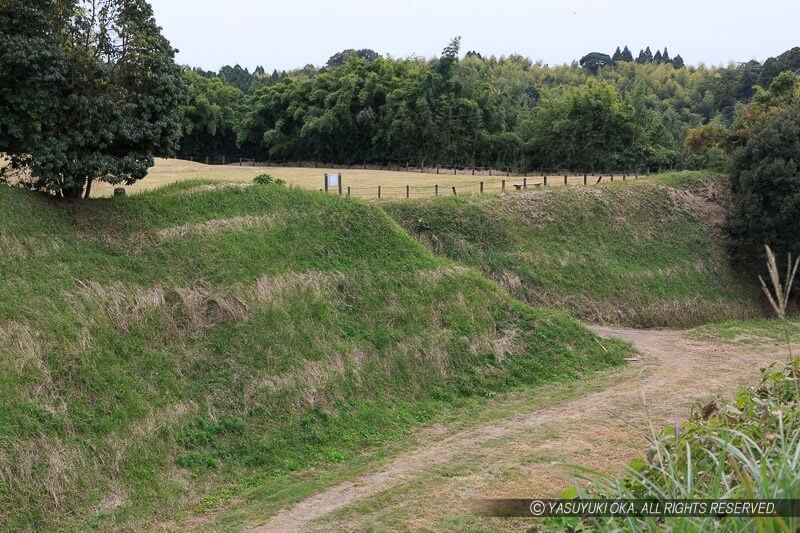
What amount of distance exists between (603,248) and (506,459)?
21188 millimetres

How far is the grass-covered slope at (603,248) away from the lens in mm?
29766

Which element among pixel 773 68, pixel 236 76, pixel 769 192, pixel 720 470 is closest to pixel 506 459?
pixel 720 470

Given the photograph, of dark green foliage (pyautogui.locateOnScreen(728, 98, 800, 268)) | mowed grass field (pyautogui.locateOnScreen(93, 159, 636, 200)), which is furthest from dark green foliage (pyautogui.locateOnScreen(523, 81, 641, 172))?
dark green foliage (pyautogui.locateOnScreen(728, 98, 800, 268))

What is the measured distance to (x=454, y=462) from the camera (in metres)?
14.7

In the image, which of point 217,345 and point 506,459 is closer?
point 506,459

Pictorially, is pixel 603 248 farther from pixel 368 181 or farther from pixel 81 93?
pixel 81 93

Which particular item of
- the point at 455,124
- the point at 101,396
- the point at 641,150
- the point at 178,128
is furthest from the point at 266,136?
the point at 101,396

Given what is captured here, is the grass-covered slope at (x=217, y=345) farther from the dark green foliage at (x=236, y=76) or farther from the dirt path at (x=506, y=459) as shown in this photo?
the dark green foliage at (x=236, y=76)

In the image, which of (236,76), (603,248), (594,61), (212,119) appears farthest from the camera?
(594,61)

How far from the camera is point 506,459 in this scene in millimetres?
14688

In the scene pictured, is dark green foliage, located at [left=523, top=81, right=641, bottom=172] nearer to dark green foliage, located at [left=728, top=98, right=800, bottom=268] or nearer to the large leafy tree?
dark green foliage, located at [left=728, top=98, right=800, bottom=268]

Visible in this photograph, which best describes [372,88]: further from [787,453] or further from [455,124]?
[787,453]

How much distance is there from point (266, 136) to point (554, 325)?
141 ft

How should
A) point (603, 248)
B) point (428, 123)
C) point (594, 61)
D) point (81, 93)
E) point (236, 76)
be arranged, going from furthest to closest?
point (594, 61) → point (236, 76) → point (428, 123) → point (603, 248) → point (81, 93)
